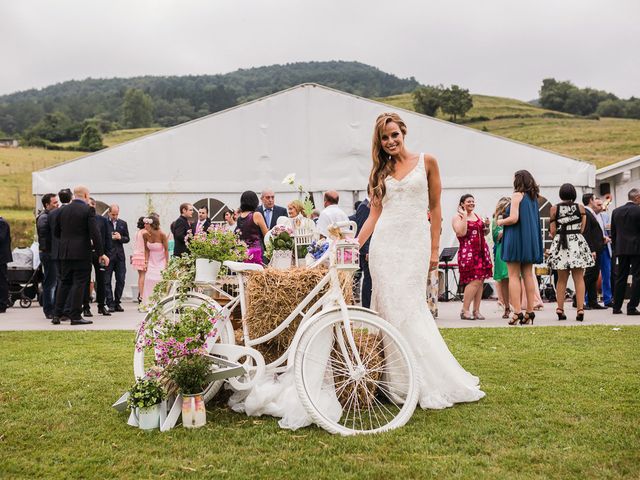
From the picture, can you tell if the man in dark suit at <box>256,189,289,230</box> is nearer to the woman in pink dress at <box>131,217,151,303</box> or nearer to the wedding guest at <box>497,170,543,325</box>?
the wedding guest at <box>497,170,543,325</box>

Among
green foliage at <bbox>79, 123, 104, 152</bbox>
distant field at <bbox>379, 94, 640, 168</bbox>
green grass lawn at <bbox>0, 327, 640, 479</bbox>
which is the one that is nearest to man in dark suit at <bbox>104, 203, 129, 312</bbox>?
green grass lawn at <bbox>0, 327, 640, 479</bbox>

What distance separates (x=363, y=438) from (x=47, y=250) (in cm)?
908

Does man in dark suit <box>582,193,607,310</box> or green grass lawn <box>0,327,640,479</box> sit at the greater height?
man in dark suit <box>582,193,607,310</box>

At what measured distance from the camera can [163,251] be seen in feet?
44.3

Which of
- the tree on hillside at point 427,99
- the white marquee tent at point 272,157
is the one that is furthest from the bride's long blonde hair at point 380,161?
the tree on hillside at point 427,99

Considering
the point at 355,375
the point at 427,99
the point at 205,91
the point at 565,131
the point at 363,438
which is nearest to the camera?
the point at 363,438

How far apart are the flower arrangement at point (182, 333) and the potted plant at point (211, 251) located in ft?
0.89

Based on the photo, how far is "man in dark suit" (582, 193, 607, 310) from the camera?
12336mm

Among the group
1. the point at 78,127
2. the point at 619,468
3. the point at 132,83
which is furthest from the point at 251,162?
the point at 132,83

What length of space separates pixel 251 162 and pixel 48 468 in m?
12.2

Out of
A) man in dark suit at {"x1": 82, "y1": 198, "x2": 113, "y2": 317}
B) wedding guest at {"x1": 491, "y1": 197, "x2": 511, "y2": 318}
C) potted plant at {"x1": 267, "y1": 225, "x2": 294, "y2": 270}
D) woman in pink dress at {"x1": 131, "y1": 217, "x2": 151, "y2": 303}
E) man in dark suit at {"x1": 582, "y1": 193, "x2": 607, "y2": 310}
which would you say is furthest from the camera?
woman in pink dress at {"x1": 131, "y1": 217, "x2": 151, "y2": 303}

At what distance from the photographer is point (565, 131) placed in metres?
57.3

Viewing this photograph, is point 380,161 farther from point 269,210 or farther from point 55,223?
point 55,223

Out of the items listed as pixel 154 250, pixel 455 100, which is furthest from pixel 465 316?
pixel 455 100
